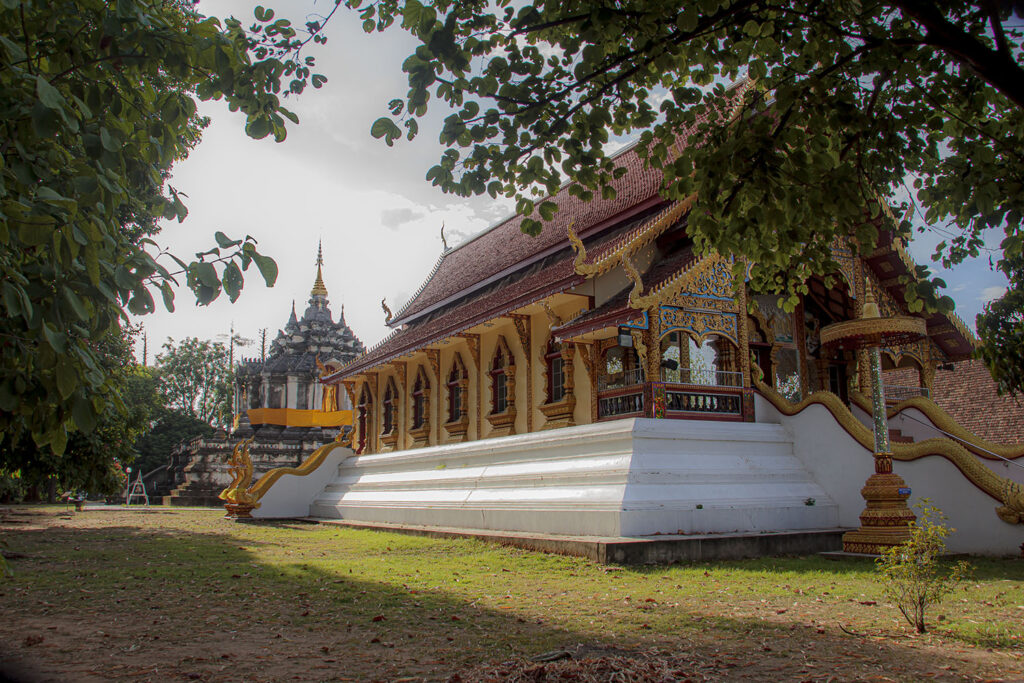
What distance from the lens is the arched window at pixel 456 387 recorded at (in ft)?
55.0

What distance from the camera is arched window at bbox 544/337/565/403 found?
1382cm

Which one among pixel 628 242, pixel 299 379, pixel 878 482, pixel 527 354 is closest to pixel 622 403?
pixel 628 242

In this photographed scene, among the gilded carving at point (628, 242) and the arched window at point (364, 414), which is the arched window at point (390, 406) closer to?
the arched window at point (364, 414)

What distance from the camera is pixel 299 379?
34.6 metres

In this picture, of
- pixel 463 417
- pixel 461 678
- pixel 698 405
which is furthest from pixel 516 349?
pixel 461 678

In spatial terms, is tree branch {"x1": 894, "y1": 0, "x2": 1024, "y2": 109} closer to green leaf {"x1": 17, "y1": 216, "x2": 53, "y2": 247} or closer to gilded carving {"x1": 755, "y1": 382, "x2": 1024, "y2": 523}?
green leaf {"x1": 17, "y1": 216, "x2": 53, "y2": 247}

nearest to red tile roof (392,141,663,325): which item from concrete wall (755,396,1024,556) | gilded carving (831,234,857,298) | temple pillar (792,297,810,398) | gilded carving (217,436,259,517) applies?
gilded carving (831,234,857,298)

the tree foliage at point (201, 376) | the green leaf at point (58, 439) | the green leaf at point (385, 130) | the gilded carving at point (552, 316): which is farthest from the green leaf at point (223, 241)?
the tree foliage at point (201, 376)

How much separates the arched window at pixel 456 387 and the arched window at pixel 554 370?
121 inches

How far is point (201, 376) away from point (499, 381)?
45.6 meters

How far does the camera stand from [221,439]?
1189 inches

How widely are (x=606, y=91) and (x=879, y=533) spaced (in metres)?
6.15

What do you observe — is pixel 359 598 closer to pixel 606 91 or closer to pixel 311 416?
pixel 606 91

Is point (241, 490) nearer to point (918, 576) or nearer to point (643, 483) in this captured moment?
point (643, 483)
